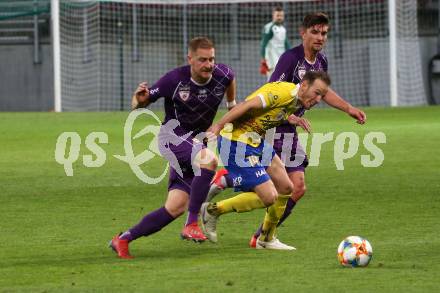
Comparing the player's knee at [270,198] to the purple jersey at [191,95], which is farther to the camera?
the purple jersey at [191,95]

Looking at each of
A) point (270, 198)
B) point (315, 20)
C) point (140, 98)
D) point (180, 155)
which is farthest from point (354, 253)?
point (315, 20)

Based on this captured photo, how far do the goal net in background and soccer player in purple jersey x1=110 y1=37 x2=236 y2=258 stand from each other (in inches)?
692

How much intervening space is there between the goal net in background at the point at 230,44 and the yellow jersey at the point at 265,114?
58.8ft

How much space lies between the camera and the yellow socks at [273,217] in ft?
30.3

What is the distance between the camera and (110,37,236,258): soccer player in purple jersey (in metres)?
9.06

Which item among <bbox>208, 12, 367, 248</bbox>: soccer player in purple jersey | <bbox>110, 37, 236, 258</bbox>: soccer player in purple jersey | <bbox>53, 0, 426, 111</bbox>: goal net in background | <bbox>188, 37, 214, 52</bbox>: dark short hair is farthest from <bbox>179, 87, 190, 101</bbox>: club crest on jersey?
<bbox>53, 0, 426, 111</bbox>: goal net in background

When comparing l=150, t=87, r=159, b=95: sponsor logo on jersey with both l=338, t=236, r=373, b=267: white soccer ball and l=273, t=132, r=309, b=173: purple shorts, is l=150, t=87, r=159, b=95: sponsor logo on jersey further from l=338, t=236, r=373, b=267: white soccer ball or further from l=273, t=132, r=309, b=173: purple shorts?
l=338, t=236, r=373, b=267: white soccer ball

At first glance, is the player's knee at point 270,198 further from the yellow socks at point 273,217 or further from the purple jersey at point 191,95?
the purple jersey at point 191,95

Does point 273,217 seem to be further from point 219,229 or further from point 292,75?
point 292,75

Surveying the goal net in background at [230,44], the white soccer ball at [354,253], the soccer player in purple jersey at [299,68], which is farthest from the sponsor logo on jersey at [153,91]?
the goal net in background at [230,44]

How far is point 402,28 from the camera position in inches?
1102

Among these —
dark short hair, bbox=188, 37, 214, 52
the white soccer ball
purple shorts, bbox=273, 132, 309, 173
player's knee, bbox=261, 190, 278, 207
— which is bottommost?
the white soccer ball

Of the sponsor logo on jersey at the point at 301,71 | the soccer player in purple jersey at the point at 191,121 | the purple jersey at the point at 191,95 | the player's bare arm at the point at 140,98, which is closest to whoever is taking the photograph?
the player's bare arm at the point at 140,98

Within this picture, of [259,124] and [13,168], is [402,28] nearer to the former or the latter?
[13,168]
